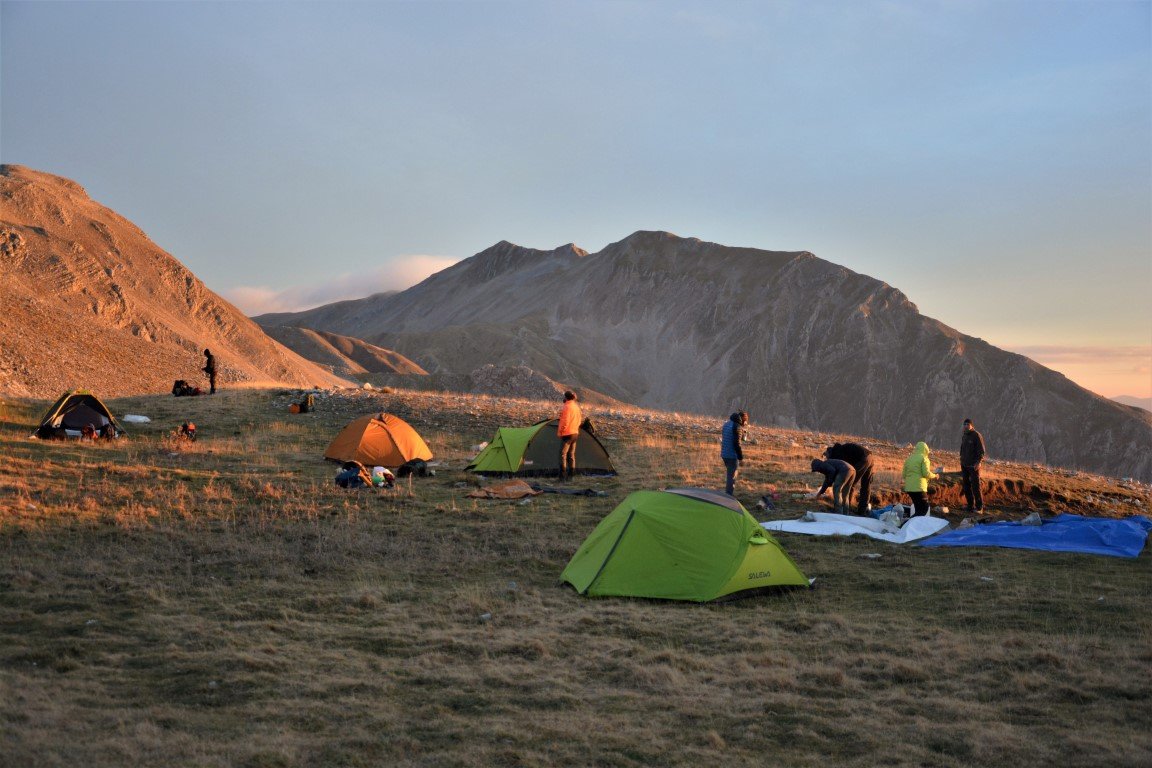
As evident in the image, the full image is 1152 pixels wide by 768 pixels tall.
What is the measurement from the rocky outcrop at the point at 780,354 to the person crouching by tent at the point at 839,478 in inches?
3434

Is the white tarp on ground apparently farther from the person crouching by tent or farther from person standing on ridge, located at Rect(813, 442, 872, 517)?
person standing on ridge, located at Rect(813, 442, 872, 517)

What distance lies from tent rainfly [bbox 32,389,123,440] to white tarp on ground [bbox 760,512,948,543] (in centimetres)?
1693

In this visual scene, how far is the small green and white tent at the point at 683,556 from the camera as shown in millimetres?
10344

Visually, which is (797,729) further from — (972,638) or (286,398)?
(286,398)

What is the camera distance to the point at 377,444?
19703 mm

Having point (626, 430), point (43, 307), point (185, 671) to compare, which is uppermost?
point (43, 307)

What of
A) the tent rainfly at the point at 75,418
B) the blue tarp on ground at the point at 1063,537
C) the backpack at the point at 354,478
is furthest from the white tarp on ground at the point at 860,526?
the tent rainfly at the point at 75,418

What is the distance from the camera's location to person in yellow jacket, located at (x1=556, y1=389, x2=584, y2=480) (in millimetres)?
18703

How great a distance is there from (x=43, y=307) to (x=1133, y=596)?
5549cm

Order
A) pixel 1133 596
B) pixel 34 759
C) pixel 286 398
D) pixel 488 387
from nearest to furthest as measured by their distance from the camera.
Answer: pixel 34 759 < pixel 1133 596 < pixel 286 398 < pixel 488 387

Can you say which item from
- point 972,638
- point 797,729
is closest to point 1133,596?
point 972,638

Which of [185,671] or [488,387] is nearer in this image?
[185,671]

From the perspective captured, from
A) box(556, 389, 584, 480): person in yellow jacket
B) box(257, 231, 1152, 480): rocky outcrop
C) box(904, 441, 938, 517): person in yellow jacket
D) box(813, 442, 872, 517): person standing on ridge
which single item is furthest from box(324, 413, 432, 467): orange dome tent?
box(257, 231, 1152, 480): rocky outcrop

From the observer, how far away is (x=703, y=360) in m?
115
